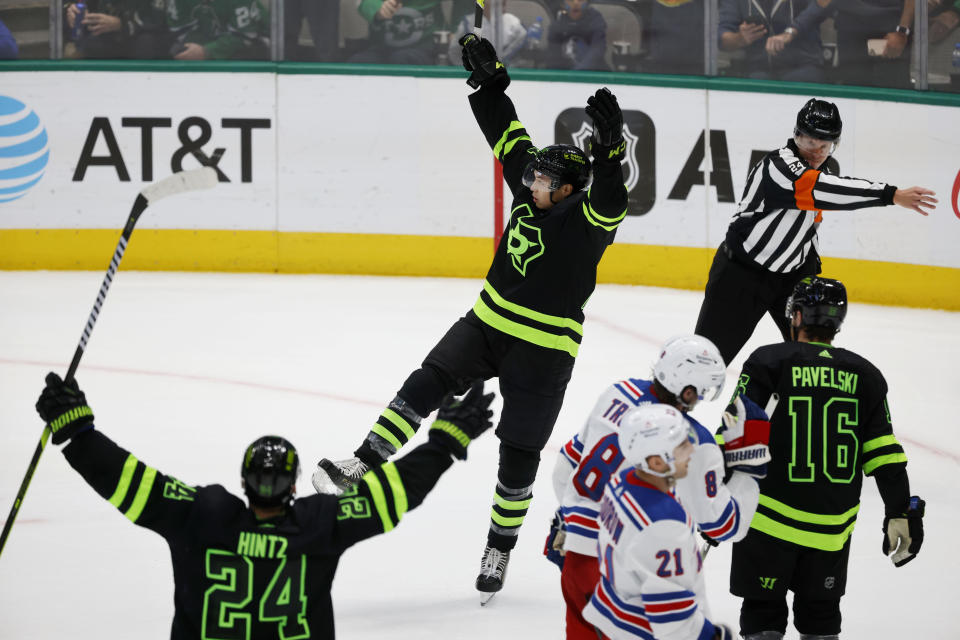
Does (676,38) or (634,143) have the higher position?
(676,38)

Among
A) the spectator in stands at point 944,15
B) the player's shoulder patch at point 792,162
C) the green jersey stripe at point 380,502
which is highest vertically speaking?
the spectator in stands at point 944,15

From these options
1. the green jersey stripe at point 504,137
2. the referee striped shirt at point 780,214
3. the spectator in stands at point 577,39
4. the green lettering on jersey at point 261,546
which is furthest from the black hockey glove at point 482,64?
the spectator in stands at point 577,39

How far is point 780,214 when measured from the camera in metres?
5.04

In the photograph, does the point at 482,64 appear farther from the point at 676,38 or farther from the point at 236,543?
the point at 676,38

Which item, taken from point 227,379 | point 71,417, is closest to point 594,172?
point 71,417

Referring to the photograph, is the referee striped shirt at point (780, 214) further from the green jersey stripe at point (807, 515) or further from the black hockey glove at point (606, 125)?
the green jersey stripe at point (807, 515)

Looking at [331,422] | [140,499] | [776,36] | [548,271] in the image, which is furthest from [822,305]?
[776,36]

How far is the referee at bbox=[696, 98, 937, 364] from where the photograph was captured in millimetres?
4859

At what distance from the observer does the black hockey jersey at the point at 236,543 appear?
2482 millimetres

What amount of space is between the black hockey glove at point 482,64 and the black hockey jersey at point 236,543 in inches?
92.0

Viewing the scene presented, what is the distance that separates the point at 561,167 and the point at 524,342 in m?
0.57

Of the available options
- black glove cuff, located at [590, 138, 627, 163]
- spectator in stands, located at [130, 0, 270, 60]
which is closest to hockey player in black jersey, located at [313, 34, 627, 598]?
black glove cuff, located at [590, 138, 627, 163]

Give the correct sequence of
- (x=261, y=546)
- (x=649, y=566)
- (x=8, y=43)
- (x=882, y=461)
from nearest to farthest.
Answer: (x=261, y=546), (x=649, y=566), (x=882, y=461), (x=8, y=43)

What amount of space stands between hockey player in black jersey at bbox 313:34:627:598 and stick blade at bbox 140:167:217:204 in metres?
1.23
